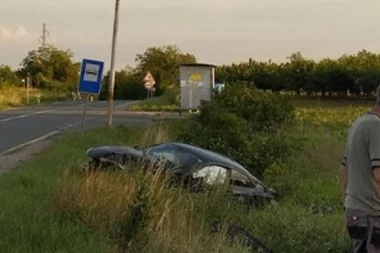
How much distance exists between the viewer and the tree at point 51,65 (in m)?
106

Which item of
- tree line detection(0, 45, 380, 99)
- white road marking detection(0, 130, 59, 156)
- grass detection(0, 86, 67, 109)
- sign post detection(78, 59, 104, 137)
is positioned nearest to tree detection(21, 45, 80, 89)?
tree line detection(0, 45, 380, 99)

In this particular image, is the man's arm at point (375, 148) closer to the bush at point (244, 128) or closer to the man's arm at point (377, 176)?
the man's arm at point (377, 176)

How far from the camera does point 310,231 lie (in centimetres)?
1079

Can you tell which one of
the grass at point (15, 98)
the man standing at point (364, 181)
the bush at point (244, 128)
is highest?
the man standing at point (364, 181)

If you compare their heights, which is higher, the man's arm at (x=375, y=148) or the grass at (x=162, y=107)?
the man's arm at (x=375, y=148)

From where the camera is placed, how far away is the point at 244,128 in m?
22.6

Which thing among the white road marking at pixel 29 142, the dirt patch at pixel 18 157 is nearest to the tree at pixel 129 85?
the white road marking at pixel 29 142

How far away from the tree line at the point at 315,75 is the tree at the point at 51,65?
2234 cm

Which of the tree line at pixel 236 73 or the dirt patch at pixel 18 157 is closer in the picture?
the dirt patch at pixel 18 157

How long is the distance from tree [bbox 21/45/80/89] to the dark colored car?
91.0m

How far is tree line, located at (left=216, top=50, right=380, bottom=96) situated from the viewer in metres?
82.3

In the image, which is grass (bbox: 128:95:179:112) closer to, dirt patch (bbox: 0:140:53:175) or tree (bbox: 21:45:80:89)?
dirt patch (bbox: 0:140:53:175)

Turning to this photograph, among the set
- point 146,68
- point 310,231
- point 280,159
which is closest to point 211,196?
point 310,231

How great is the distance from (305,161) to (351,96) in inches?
2610
